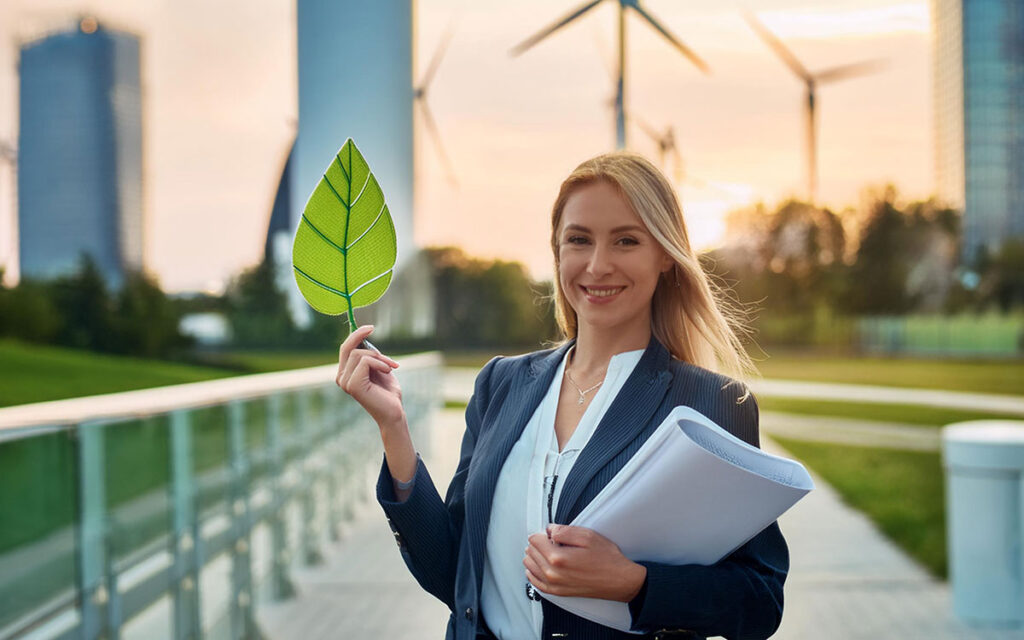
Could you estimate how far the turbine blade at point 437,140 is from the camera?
8.52m

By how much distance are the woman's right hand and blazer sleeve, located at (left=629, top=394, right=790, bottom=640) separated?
0.43 m

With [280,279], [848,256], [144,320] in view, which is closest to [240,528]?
[280,279]

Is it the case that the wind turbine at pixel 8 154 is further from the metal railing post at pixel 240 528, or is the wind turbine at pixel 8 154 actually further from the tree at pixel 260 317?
the metal railing post at pixel 240 528

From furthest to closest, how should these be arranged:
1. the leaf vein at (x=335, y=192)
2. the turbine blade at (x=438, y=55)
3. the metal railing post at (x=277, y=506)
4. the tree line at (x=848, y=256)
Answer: the tree line at (x=848, y=256), the turbine blade at (x=438, y=55), the metal railing post at (x=277, y=506), the leaf vein at (x=335, y=192)

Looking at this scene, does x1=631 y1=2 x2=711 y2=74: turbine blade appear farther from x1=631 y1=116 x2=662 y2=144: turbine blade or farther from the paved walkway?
the paved walkway

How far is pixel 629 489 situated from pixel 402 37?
13.5 ft

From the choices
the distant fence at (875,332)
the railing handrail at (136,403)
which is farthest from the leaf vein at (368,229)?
the distant fence at (875,332)

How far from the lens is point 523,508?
1.55 m

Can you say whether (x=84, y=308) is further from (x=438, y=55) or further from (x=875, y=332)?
(x=875, y=332)

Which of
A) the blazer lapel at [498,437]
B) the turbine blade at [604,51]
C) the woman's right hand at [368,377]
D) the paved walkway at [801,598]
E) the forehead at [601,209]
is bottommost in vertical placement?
the paved walkway at [801,598]

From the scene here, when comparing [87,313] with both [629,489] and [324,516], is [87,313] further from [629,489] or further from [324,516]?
[629,489]

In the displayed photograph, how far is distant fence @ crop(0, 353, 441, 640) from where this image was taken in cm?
240

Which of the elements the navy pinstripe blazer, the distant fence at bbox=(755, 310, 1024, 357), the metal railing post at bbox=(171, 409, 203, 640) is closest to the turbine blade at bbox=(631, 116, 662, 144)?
the metal railing post at bbox=(171, 409, 203, 640)

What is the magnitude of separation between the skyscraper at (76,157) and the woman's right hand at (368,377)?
4.92 meters
